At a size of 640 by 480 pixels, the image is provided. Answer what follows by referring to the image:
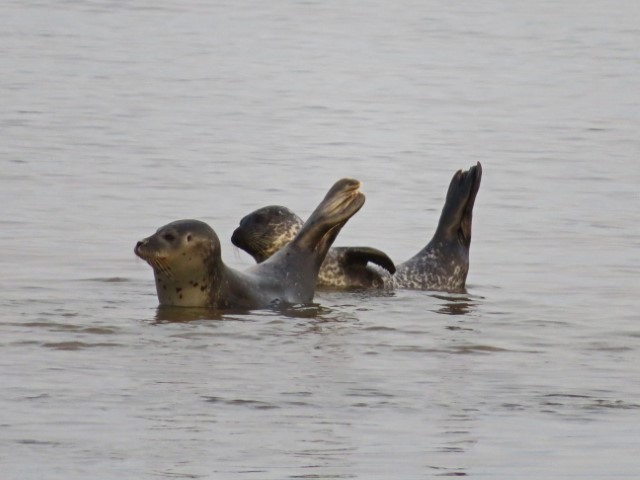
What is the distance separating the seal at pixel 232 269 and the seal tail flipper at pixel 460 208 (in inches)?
62.8

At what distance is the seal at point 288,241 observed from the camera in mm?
10555

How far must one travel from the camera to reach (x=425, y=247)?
11180 mm

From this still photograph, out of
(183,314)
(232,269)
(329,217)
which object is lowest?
(183,314)

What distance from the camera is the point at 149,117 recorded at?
57.1 ft

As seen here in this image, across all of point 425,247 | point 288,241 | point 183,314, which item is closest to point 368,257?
point 288,241

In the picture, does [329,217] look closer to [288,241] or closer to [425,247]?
[288,241]

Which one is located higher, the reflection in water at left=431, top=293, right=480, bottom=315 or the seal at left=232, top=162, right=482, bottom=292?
the seal at left=232, top=162, right=482, bottom=292

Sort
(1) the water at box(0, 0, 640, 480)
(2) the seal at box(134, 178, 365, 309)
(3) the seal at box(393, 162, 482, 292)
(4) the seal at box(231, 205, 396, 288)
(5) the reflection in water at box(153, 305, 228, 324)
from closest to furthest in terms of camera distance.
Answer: (1) the water at box(0, 0, 640, 480) < (5) the reflection in water at box(153, 305, 228, 324) < (2) the seal at box(134, 178, 365, 309) < (4) the seal at box(231, 205, 396, 288) < (3) the seal at box(393, 162, 482, 292)

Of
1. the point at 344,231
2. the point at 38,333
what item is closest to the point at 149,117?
the point at 344,231

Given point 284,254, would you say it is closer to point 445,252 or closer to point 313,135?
point 445,252

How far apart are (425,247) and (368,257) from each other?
2.52 feet

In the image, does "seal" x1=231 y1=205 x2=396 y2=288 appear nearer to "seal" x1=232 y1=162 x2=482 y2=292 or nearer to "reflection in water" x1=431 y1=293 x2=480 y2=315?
"seal" x1=232 y1=162 x2=482 y2=292

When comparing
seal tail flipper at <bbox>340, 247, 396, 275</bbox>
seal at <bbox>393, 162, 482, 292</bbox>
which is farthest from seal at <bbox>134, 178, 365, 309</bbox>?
seal at <bbox>393, 162, 482, 292</bbox>

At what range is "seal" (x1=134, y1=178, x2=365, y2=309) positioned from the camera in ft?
29.7
